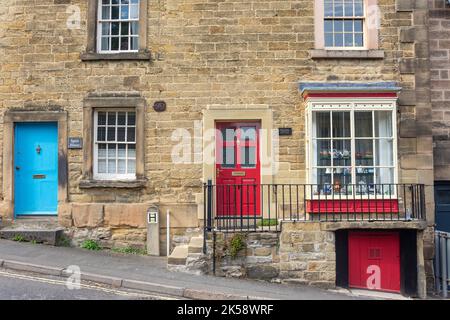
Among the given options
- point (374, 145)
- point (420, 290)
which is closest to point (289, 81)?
point (374, 145)

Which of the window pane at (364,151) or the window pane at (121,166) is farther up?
the window pane at (364,151)

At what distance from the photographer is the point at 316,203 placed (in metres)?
8.91

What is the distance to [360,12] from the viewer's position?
9633mm

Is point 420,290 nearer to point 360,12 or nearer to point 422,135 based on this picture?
point 422,135

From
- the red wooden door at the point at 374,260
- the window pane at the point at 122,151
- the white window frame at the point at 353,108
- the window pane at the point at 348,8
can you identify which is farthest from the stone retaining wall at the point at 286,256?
the window pane at the point at 348,8

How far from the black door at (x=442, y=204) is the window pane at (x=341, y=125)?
2.80 metres

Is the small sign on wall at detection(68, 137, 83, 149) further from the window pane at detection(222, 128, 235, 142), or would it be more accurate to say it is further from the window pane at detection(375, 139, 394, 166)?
the window pane at detection(375, 139, 394, 166)

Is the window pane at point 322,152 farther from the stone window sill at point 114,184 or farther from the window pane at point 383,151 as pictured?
the stone window sill at point 114,184

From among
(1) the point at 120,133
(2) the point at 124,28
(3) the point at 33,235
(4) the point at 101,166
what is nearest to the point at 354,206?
(1) the point at 120,133

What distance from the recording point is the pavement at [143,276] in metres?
6.83

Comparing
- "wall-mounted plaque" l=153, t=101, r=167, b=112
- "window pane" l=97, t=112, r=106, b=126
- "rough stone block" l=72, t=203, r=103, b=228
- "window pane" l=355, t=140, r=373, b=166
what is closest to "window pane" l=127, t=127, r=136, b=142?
"window pane" l=97, t=112, r=106, b=126

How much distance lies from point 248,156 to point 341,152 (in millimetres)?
1909

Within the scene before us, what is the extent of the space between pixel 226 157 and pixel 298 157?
1.51m

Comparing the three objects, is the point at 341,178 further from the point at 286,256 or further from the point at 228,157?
the point at 228,157
